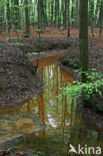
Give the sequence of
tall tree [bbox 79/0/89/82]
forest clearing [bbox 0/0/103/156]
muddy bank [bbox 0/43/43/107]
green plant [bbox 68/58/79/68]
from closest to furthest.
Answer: forest clearing [bbox 0/0/103/156]
tall tree [bbox 79/0/89/82]
muddy bank [bbox 0/43/43/107]
green plant [bbox 68/58/79/68]

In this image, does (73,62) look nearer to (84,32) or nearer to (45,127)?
(84,32)

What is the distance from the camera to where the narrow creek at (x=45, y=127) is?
16.8ft

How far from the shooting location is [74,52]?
51.4ft

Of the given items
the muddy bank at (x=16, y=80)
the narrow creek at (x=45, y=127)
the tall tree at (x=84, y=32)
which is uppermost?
the tall tree at (x=84, y=32)

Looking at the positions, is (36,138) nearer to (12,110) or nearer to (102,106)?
(12,110)

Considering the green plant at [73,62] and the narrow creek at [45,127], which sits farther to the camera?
the green plant at [73,62]

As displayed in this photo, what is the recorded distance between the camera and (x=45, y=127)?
20.8 ft

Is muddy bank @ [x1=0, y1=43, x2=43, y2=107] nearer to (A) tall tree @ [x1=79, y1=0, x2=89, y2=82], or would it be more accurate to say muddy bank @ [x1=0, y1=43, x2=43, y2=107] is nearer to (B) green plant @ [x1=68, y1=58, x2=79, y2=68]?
(A) tall tree @ [x1=79, y1=0, x2=89, y2=82]

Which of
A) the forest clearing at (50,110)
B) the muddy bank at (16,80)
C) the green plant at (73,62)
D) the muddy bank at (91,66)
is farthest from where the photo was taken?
the green plant at (73,62)

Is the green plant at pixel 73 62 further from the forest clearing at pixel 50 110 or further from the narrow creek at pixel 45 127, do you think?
the narrow creek at pixel 45 127

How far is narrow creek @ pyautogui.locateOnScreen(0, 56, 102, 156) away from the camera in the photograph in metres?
5.13

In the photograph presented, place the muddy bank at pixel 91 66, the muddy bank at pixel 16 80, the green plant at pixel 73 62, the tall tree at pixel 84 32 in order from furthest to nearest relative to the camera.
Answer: the green plant at pixel 73 62 → the muddy bank at pixel 16 80 → the muddy bank at pixel 91 66 → the tall tree at pixel 84 32

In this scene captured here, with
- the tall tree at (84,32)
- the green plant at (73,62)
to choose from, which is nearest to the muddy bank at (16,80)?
the tall tree at (84,32)

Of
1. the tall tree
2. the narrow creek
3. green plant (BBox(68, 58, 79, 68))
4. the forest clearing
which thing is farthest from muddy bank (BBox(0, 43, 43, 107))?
green plant (BBox(68, 58, 79, 68))
